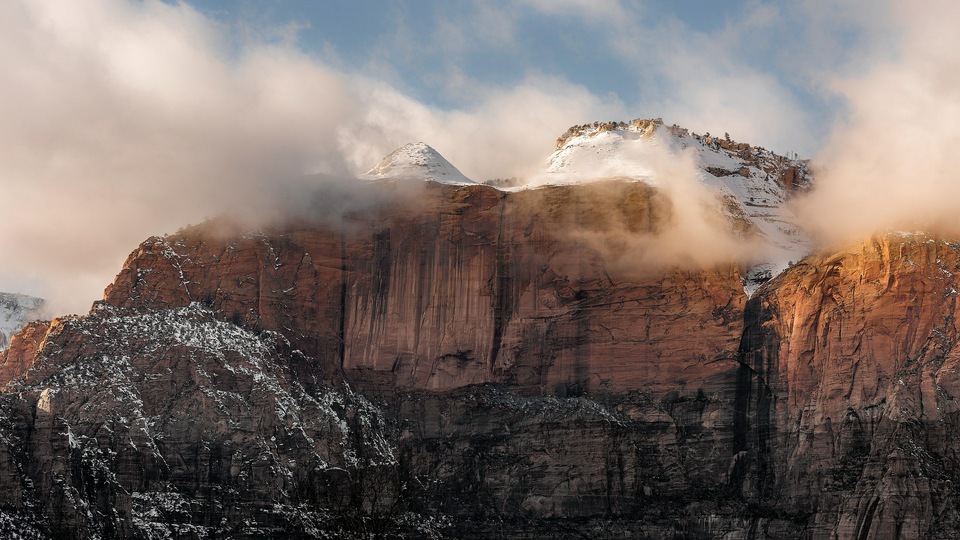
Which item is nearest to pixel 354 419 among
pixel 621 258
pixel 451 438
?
pixel 451 438

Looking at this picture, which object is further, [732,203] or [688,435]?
[732,203]

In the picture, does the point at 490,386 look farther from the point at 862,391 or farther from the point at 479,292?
the point at 862,391

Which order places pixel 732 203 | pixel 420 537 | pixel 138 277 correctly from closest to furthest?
pixel 420 537 → pixel 138 277 → pixel 732 203

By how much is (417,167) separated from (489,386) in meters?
23.9

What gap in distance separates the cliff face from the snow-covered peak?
129 inches

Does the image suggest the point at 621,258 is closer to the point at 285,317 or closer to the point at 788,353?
the point at 788,353

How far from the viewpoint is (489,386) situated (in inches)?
6737

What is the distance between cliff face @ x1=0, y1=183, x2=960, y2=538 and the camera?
15175 cm

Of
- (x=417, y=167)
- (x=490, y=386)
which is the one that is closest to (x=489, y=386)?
(x=490, y=386)

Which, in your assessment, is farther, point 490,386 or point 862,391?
point 490,386

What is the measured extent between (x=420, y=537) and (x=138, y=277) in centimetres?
3627

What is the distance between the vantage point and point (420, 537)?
15688 cm

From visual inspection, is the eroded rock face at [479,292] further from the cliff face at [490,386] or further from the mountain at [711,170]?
the mountain at [711,170]

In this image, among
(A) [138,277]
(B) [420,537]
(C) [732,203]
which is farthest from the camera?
(C) [732,203]
